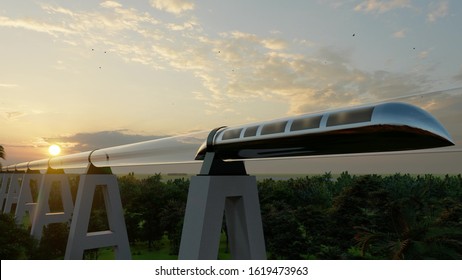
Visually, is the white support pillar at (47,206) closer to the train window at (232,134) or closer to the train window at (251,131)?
the train window at (232,134)

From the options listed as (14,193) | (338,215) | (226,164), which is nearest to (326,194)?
(338,215)

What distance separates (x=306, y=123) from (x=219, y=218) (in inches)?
60.0

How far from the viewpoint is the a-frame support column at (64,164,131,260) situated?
9961 mm

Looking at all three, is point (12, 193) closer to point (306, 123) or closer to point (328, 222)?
point (328, 222)

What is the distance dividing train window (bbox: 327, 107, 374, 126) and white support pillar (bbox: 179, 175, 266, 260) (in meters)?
1.60

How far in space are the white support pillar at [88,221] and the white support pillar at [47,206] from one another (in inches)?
292

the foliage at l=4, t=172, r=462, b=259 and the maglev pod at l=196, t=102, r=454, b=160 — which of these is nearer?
the maglev pod at l=196, t=102, r=454, b=160

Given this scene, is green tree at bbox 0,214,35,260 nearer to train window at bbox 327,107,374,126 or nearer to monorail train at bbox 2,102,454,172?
monorail train at bbox 2,102,454,172

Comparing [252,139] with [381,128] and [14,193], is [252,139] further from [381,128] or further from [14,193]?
[14,193]

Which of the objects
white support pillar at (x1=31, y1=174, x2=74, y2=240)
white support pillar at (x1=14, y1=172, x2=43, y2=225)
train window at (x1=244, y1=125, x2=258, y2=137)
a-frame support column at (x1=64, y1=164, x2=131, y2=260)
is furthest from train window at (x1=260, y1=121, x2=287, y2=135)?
white support pillar at (x1=14, y1=172, x2=43, y2=225)

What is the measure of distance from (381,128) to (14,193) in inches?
1266

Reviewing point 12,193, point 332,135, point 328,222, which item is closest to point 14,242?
point 12,193

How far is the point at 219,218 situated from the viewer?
13.1 ft

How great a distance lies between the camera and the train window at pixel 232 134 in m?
3.87
